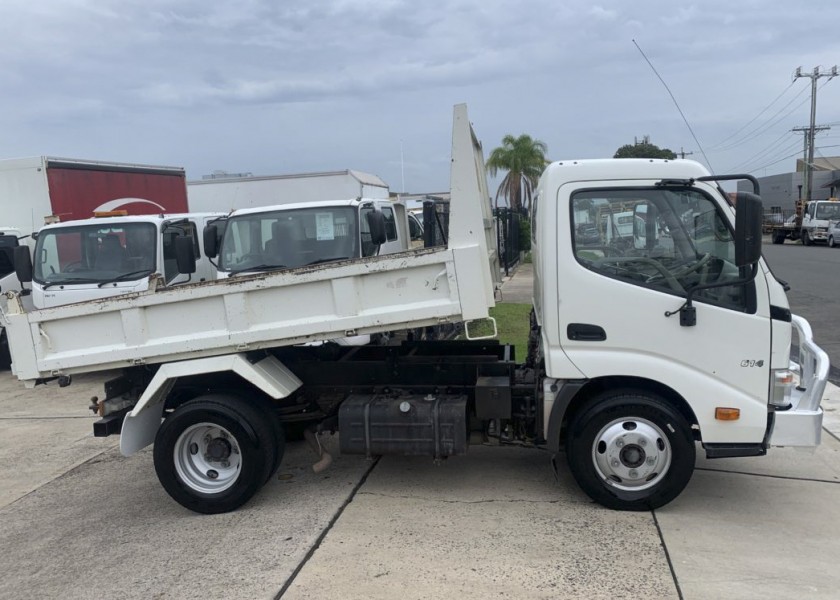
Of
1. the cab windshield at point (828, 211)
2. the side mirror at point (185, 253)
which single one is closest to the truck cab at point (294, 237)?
the side mirror at point (185, 253)

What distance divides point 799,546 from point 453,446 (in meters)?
2.22

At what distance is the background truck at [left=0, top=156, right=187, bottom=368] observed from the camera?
10.1m

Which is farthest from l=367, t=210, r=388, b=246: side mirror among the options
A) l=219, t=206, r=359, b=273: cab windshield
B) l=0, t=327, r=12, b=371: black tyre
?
l=0, t=327, r=12, b=371: black tyre

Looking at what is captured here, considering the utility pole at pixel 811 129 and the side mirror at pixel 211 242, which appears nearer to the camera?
the side mirror at pixel 211 242

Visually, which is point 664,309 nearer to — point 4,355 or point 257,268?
point 257,268

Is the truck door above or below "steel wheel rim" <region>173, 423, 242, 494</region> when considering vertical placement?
above

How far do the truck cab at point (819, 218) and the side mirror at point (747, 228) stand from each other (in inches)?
1365

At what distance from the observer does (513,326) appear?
1175cm

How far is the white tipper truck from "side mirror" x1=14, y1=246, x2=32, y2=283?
3707mm

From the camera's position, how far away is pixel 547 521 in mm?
4559

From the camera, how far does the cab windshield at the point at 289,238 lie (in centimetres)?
730

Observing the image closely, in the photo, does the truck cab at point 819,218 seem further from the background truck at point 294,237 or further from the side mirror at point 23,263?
the side mirror at point 23,263

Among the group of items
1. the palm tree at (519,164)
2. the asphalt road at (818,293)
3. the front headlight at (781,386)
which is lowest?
the asphalt road at (818,293)

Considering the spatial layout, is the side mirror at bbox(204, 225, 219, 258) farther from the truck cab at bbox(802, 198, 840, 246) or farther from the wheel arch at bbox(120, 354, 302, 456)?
the truck cab at bbox(802, 198, 840, 246)
